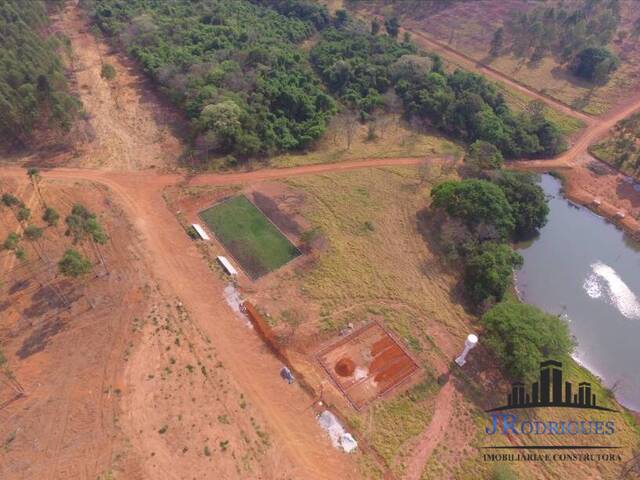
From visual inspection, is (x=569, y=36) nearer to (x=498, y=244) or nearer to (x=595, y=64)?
(x=595, y=64)

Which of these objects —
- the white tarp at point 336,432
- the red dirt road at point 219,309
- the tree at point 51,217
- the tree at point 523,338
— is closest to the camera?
the red dirt road at point 219,309

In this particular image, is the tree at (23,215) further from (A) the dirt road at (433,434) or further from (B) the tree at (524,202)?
(B) the tree at (524,202)

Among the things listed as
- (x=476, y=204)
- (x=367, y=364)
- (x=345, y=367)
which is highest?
(x=476, y=204)

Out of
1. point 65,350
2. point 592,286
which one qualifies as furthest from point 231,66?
point 592,286

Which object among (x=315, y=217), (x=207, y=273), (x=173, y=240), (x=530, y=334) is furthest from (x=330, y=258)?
(x=530, y=334)

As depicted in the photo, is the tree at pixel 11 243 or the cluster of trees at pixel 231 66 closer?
the tree at pixel 11 243

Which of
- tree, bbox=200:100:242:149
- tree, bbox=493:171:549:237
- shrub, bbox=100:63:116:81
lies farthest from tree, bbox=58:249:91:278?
tree, bbox=493:171:549:237
